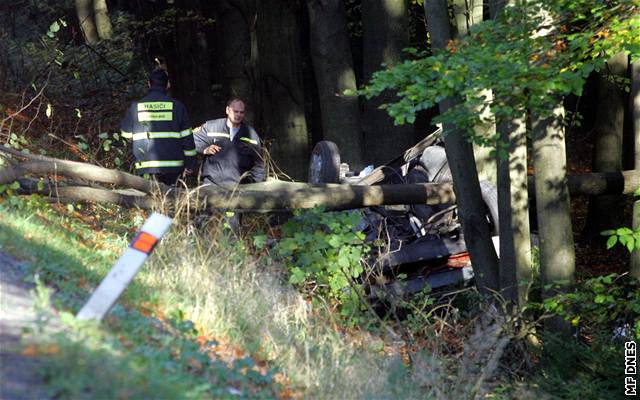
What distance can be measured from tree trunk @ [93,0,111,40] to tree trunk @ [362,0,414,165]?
6663mm

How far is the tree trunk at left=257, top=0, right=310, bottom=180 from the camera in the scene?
18.3 meters

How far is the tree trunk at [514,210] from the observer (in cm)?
1170

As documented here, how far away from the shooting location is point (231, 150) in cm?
1305

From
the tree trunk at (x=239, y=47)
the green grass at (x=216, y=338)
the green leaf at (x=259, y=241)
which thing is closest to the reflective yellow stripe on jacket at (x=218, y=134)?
the green grass at (x=216, y=338)

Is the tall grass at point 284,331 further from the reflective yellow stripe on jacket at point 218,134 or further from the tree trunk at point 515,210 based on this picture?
the reflective yellow stripe on jacket at point 218,134

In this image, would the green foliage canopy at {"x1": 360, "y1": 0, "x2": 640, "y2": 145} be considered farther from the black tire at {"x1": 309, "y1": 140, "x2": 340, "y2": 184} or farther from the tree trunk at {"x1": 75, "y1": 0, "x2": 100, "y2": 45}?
the tree trunk at {"x1": 75, "y1": 0, "x2": 100, "y2": 45}

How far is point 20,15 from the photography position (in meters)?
24.3

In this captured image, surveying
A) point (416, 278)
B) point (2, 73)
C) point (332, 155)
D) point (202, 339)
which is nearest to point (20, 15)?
point (2, 73)

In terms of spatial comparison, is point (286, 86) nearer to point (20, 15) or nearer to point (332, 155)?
point (332, 155)

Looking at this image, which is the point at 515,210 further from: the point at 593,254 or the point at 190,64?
the point at 190,64

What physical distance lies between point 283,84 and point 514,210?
7749 mm

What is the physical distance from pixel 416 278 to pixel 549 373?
8.38 feet
